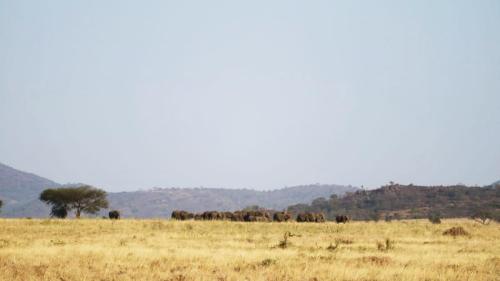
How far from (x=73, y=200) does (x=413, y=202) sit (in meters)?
86.6

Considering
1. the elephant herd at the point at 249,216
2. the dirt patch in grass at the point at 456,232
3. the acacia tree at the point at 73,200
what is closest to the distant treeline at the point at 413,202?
the elephant herd at the point at 249,216

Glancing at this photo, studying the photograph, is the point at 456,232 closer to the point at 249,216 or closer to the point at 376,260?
the point at 376,260

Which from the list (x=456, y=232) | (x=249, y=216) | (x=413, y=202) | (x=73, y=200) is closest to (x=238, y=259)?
(x=456, y=232)

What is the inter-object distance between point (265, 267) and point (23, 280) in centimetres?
818

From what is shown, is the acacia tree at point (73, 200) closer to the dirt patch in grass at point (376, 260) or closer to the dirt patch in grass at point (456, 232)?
the dirt patch in grass at point (456, 232)

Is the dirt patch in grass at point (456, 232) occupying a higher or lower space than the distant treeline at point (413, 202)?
lower

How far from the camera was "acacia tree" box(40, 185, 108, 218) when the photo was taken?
75000 millimetres

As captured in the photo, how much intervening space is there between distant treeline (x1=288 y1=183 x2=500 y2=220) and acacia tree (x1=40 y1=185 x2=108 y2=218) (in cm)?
5627

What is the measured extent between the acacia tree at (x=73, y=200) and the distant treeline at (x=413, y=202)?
5627cm

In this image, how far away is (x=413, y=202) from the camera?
138m

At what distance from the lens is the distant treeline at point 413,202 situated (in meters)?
117

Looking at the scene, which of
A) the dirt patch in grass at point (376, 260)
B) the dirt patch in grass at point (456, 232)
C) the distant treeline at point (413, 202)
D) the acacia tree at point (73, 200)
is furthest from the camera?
the distant treeline at point (413, 202)

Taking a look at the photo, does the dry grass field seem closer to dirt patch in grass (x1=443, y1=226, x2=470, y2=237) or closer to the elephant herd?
dirt patch in grass (x1=443, y1=226, x2=470, y2=237)

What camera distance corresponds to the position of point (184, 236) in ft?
126
